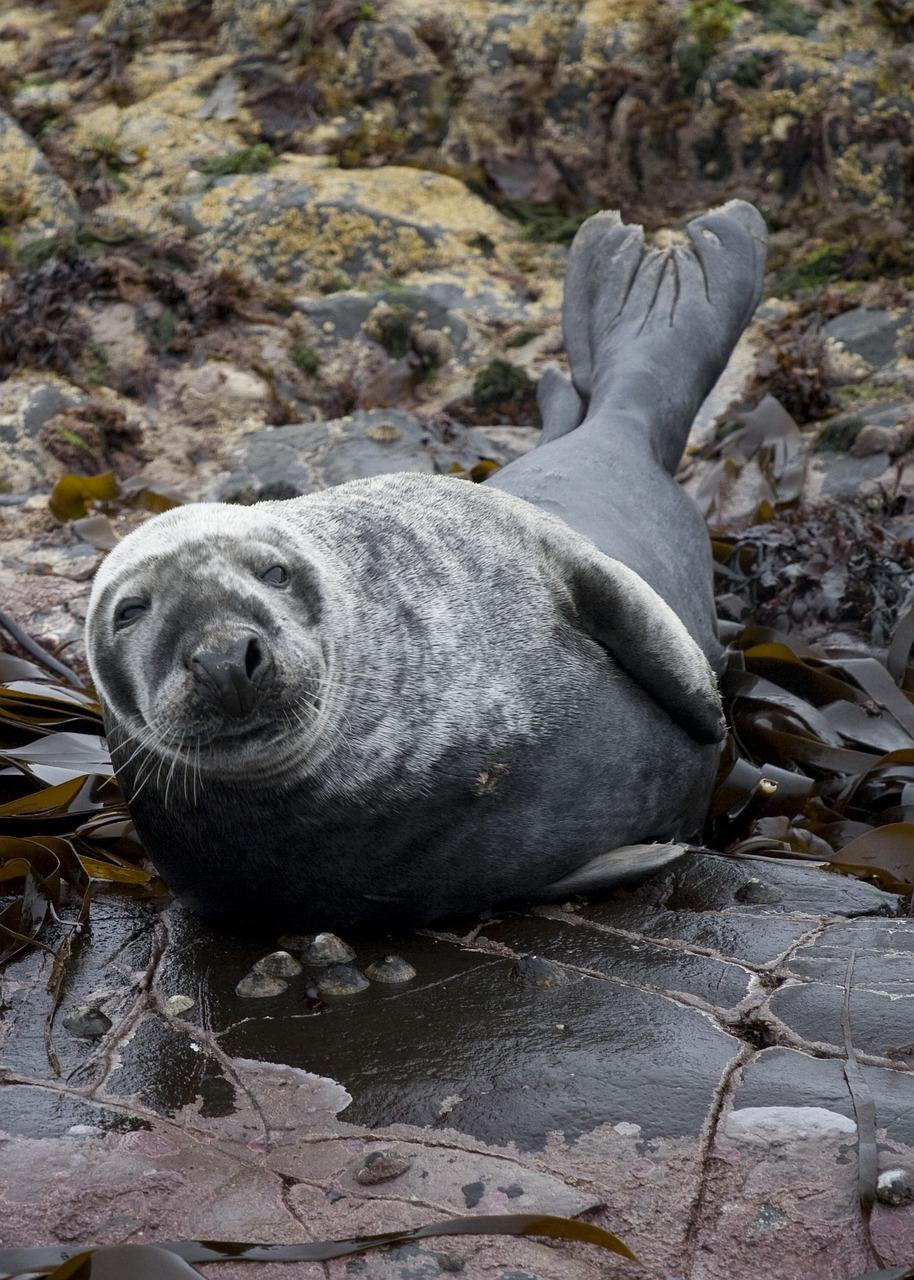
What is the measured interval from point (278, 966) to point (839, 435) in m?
4.38

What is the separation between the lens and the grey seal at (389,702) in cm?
324

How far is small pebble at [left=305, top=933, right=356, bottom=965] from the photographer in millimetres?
3383

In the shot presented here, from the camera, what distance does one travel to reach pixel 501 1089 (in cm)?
275

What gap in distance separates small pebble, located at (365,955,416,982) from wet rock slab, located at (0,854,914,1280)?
2cm

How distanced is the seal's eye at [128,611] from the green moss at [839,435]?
4283mm

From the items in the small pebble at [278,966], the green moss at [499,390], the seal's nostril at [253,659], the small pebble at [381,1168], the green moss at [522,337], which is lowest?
the green moss at [499,390]

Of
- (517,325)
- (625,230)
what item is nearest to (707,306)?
(625,230)

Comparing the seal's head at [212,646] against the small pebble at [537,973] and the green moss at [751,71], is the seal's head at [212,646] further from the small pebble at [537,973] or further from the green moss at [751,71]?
the green moss at [751,71]

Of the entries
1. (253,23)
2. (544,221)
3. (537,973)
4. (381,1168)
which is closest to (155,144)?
(253,23)

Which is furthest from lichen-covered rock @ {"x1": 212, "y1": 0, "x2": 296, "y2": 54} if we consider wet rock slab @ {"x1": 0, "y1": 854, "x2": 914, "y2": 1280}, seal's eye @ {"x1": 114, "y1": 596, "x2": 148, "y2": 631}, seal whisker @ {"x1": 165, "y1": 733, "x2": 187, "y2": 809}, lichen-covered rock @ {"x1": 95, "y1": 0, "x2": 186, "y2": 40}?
wet rock slab @ {"x1": 0, "y1": 854, "x2": 914, "y2": 1280}

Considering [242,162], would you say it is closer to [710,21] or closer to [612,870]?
[710,21]

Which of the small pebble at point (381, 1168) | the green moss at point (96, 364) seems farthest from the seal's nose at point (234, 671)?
the green moss at point (96, 364)

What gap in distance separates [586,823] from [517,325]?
5264mm

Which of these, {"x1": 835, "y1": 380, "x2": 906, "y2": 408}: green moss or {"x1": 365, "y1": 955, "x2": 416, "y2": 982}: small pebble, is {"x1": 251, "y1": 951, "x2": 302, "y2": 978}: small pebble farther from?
{"x1": 835, "y1": 380, "x2": 906, "y2": 408}: green moss
